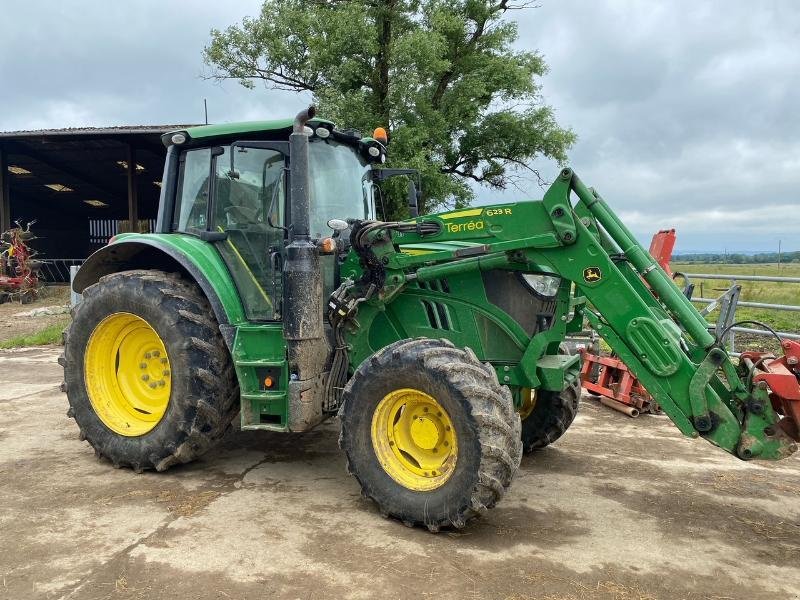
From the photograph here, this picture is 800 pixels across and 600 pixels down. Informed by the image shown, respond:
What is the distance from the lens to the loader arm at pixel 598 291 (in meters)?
3.44

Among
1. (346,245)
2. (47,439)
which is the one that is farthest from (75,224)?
(346,245)

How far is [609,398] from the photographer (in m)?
6.79

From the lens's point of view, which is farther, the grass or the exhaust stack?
the grass

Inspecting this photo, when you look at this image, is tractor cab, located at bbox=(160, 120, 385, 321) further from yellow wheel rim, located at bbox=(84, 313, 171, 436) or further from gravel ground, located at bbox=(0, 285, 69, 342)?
gravel ground, located at bbox=(0, 285, 69, 342)

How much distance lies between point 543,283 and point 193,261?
7.94ft

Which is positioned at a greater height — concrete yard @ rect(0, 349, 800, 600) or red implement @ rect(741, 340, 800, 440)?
red implement @ rect(741, 340, 800, 440)

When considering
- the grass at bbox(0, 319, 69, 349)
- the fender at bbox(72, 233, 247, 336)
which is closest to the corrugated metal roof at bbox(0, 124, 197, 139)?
the grass at bbox(0, 319, 69, 349)

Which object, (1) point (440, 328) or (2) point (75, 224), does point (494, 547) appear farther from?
(2) point (75, 224)

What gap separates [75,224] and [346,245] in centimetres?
2857

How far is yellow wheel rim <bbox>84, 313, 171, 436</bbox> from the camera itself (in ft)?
15.6

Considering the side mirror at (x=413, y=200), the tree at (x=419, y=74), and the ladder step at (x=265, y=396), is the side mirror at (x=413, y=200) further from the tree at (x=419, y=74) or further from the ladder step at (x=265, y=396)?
the tree at (x=419, y=74)

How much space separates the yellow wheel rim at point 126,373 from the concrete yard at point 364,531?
16.6 inches

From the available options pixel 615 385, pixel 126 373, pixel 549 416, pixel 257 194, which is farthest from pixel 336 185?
pixel 615 385

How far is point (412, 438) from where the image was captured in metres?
3.87
